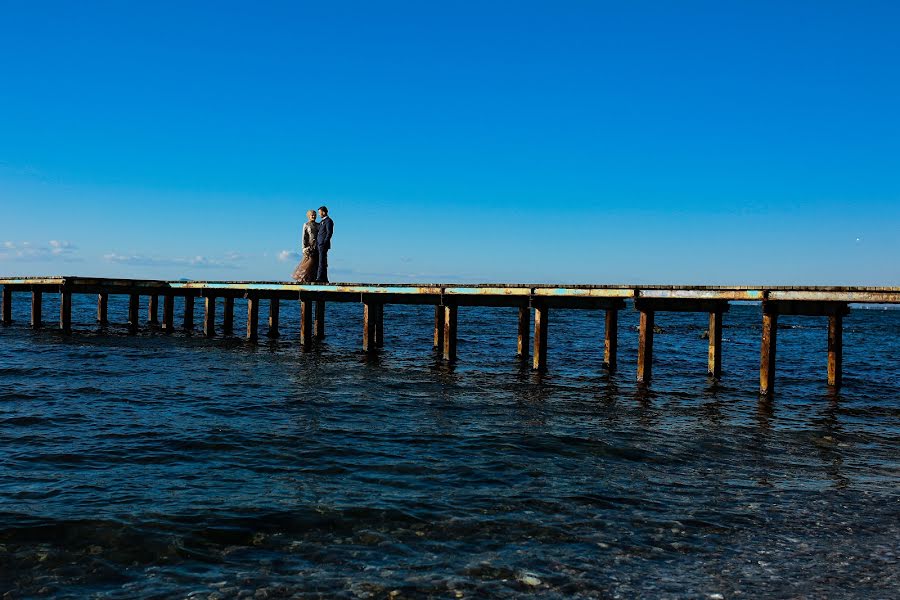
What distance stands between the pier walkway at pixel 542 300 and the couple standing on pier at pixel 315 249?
1.39ft

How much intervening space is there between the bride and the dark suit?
0.13m

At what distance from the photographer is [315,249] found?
21609 mm

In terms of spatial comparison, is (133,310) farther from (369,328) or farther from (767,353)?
(767,353)

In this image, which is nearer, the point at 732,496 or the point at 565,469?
the point at 732,496

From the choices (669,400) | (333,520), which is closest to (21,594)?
(333,520)

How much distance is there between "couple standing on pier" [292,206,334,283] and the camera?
21.0m

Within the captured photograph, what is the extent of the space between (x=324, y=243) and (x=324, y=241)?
0.08m

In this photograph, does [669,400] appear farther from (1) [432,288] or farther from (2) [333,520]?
(2) [333,520]

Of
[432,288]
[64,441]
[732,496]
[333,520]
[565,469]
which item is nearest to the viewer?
[333,520]

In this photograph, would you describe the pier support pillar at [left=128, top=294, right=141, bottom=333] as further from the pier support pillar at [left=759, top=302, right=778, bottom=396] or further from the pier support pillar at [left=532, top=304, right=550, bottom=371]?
the pier support pillar at [left=759, top=302, right=778, bottom=396]


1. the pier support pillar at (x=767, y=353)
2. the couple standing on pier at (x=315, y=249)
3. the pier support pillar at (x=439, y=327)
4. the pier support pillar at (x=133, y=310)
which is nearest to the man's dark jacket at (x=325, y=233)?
the couple standing on pier at (x=315, y=249)

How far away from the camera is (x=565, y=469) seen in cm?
863

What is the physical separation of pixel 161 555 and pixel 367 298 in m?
15.4

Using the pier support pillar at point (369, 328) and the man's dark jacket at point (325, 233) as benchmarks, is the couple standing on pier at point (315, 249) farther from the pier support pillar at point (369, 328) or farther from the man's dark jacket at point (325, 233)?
the pier support pillar at point (369, 328)
